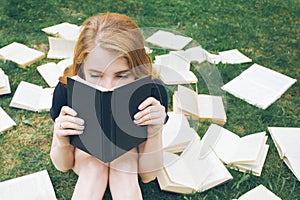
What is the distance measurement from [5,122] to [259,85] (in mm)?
1229

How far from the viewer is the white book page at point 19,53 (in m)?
2.23

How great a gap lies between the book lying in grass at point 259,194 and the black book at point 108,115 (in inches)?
18.3

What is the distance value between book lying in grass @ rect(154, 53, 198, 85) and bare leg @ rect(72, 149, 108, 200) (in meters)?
0.58

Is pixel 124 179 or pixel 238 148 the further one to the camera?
pixel 238 148

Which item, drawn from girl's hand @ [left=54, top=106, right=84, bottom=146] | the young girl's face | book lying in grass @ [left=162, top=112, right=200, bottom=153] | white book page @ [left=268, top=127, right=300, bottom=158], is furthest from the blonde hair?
white book page @ [left=268, top=127, right=300, bottom=158]

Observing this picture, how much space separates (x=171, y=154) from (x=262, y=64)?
997 millimetres

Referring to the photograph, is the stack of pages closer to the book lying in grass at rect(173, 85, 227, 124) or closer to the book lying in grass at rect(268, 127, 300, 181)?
the book lying in grass at rect(173, 85, 227, 124)

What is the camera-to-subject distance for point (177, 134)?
5.61 ft

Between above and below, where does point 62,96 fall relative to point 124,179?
above

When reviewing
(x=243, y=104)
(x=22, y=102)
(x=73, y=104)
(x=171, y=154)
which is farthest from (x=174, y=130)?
(x=22, y=102)

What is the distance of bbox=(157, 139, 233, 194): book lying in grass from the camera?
150cm

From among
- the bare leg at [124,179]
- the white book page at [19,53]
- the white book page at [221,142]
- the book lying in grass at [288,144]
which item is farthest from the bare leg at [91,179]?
the white book page at [19,53]

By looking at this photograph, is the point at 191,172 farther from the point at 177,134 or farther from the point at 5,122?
the point at 5,122

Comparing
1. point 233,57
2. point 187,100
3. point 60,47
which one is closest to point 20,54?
point 60,47
